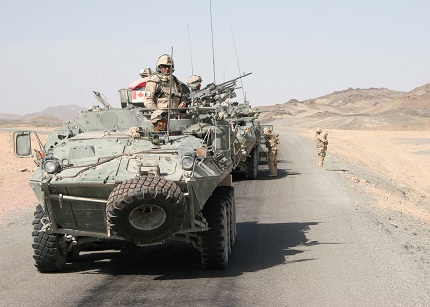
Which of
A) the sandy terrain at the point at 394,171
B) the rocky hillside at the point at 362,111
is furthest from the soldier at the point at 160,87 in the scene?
the rocky hillside at the point at 362,111

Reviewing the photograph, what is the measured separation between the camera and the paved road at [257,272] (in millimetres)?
8461

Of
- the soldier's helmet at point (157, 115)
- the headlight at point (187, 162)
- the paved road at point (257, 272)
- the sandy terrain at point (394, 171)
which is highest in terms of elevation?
the soldier's helmet at point (157, 115)

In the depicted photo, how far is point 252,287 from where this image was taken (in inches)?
351

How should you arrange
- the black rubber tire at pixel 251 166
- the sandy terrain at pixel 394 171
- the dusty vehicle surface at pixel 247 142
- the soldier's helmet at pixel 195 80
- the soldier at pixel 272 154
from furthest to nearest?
1. the soldier at pixel 272 154
2. the black rubber tire at pixel 251 166
3. the dusty vehicle surface at pixel 247 142
4. the soldier's helmet at pixel 195 80
5. the sandy terrain at pixel 394 171

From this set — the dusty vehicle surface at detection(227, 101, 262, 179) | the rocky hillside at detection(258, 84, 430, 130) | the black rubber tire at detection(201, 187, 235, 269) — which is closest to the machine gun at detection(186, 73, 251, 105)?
the dusty vehicle surface at detection(227, 101, 262, 179)

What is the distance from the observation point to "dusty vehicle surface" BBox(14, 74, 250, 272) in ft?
27.9

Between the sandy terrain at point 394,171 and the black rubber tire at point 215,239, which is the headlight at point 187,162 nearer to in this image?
the black rubber tire at point 215,239

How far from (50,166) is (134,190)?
4.67 ft

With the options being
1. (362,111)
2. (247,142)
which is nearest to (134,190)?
(247,142)

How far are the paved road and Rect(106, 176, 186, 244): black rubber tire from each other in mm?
664

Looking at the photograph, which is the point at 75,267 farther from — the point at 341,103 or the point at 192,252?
the point at 341,103

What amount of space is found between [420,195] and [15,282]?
17.2 m

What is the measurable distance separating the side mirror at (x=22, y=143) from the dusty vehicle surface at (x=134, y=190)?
0.04 ft

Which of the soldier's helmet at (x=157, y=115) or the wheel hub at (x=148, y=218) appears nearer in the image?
the wheel hub at (x=148, y=218)
